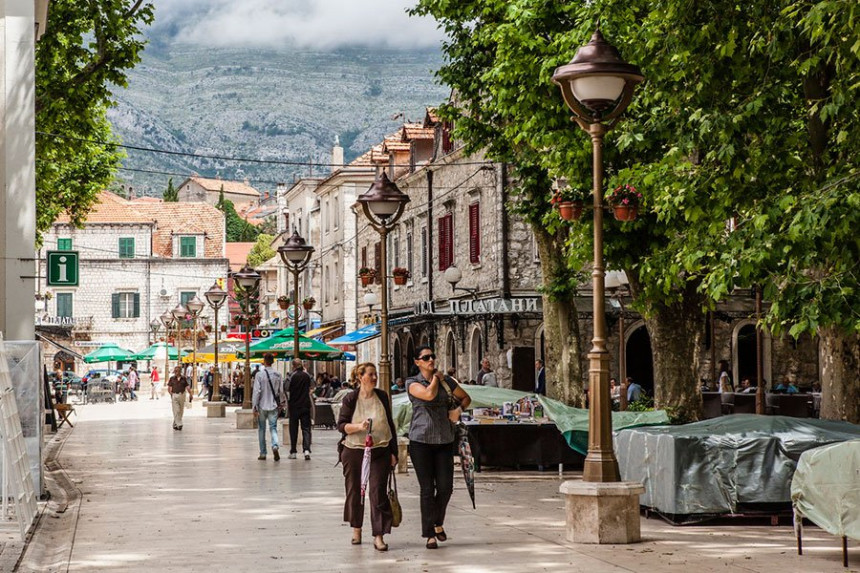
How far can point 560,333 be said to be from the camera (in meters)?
24.0

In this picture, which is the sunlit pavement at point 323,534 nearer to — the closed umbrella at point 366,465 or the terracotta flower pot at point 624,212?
the closed umbrella at point 366,465

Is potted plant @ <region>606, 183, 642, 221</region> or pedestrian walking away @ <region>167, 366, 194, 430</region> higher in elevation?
potted plant @ <region>606, 183, 642, 221</region>

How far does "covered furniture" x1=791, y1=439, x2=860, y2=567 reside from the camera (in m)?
10.6

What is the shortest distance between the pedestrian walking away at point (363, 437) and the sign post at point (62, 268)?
898 cm

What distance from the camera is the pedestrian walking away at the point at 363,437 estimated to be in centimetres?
1185

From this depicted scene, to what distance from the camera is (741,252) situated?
503 inches

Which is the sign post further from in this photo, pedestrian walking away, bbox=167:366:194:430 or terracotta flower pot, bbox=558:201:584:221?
pedestrian walking away, bbox=167:366:194:430

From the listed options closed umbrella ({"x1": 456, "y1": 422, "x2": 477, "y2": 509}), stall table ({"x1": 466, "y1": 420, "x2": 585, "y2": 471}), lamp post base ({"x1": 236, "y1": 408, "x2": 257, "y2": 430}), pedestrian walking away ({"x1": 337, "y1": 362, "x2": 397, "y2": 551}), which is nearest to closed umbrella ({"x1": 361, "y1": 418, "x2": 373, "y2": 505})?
pedestrian walking away ({"x1": 337, "y1": 362, "x2": 397, "y2": 551})

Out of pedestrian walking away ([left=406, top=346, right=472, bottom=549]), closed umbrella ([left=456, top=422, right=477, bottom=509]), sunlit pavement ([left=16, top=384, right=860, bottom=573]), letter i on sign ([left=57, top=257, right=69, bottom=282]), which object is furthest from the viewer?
letter i on sign ([left=57, top=257, right=69, bottom=282])

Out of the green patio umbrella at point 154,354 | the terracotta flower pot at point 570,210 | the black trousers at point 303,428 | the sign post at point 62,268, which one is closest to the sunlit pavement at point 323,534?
the black trousers at point 303,428

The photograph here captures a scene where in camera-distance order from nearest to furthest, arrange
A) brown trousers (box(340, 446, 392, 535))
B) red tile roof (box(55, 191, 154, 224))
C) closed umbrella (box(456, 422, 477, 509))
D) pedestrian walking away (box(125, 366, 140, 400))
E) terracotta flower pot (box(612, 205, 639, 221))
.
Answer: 1. brown trousers (box(340, 446, 392, 535))
2. closed umbrella (box(456, 422, 477, 509))
3. terracotta flower pot (box(612, 205, 639, 221))
4. pedestrian walking away (box(125, 366, 140, 400))
5. red tile roof (box(55, 191, 154, 224))

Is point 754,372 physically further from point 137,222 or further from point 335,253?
point 137,222

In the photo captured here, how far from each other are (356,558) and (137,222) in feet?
257

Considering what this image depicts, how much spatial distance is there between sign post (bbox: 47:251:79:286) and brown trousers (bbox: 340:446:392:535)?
9.04 metres
